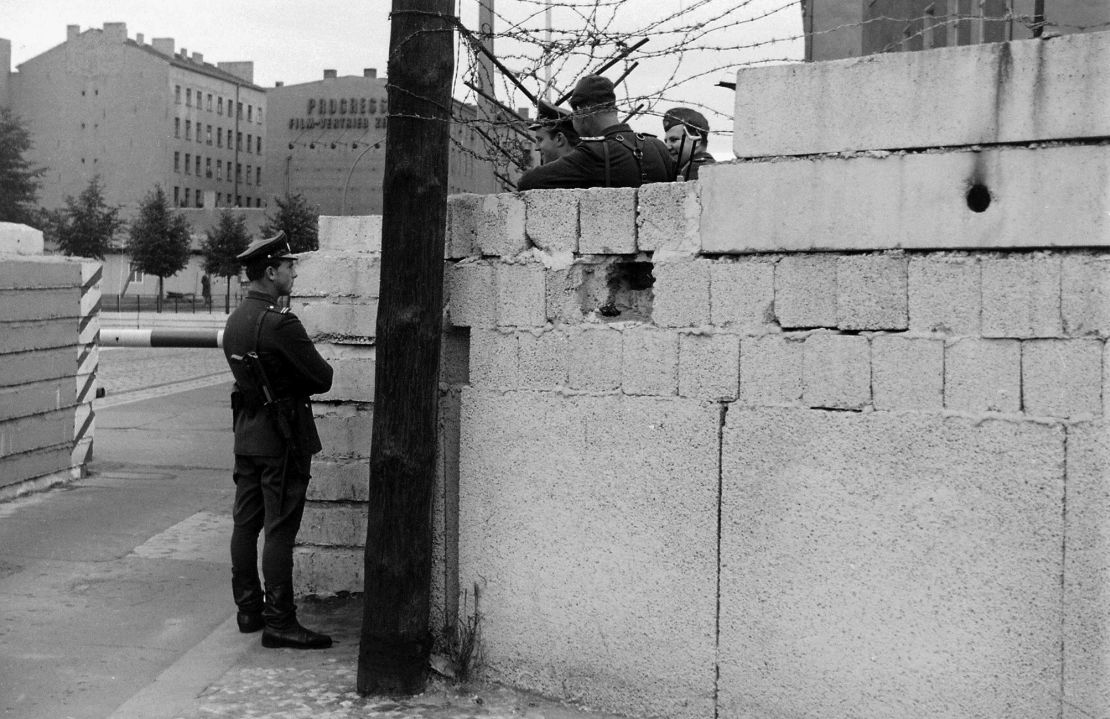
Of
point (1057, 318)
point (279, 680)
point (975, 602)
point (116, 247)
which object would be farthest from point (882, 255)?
point (116, 247)

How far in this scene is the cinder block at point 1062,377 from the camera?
4492 millimetres

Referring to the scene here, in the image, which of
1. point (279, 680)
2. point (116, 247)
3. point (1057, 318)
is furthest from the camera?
point (116, 247)

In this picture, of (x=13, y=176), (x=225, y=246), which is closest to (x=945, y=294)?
(x=225, y=246)

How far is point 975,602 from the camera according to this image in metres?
4.72

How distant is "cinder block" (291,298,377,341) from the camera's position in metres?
6.91

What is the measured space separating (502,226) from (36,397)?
5.76 metres

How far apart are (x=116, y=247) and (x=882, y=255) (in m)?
75.1

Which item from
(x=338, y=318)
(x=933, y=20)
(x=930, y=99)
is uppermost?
(x=933, y=20)

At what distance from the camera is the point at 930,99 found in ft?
15.6

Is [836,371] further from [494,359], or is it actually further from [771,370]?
Answer: [494,359]

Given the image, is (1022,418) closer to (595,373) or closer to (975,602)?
(975,602)

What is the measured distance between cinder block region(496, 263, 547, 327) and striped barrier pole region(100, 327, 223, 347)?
318 inches

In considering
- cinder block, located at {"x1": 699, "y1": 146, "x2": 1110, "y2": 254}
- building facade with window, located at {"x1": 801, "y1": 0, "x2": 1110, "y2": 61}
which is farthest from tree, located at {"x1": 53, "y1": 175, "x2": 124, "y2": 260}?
cinder block, located at {"x1": 699, "y1": 146, "x2": 1110, "y2": 254}

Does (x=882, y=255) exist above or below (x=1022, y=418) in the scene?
above
